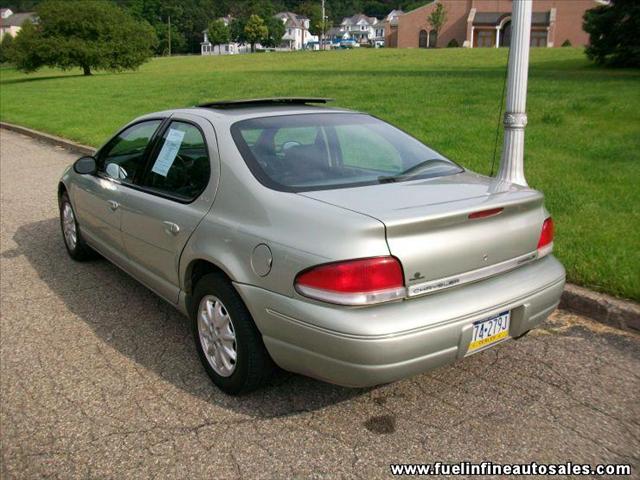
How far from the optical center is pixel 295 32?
150 m

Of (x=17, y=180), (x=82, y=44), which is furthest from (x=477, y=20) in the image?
(x=17, y=180)

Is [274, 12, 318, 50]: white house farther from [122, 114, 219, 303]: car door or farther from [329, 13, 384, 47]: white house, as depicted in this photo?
[122, 114, 219, 303]: car door

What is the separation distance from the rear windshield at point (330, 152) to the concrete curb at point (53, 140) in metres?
8.22

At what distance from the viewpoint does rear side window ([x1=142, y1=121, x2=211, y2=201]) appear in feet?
11.6

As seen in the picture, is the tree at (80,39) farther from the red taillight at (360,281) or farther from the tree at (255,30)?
the tree at (255,30)

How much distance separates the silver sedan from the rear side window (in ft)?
0.04

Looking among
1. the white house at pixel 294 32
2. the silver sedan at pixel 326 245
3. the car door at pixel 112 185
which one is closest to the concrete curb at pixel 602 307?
the silver sedan at pixel 326 245

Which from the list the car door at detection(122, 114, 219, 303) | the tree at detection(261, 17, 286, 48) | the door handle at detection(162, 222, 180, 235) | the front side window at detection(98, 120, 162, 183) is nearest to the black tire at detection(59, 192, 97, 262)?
the front side window at detection(98, 120, 162, 183)

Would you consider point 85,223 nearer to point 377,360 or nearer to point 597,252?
point 377,360

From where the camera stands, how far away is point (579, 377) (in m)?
3.45

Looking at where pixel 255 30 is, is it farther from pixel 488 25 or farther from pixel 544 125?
pixel 544 125

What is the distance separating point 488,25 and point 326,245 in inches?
3483

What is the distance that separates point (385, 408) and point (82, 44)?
1847 inches

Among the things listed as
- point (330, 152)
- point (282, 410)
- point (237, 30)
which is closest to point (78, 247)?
point (330, 152)
